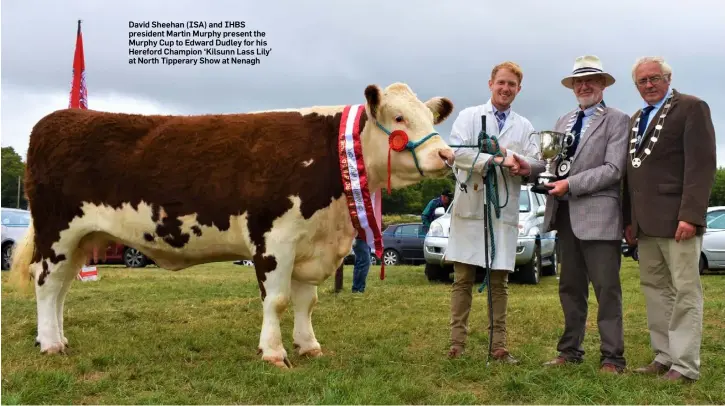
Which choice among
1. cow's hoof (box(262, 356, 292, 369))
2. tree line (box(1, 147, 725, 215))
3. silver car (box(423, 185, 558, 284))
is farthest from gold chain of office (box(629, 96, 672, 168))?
tree line (box(1, 147, 725, 215))

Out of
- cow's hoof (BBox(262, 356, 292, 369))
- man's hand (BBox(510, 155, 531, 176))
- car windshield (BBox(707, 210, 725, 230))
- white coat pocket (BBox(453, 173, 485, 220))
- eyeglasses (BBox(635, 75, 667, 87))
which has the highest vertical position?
eyeglasses (BBox(635, 75, 667, 87))

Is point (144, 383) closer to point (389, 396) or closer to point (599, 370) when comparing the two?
point (389, 396)

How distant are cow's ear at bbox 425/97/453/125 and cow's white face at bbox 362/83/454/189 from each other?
34 centimetres

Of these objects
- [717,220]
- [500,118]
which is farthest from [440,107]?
[717,220]

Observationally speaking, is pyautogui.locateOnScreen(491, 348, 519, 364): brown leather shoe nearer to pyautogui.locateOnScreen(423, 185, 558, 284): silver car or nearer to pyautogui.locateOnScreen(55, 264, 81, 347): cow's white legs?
pyautogui.locateOnScreen(55, 264, 81, 347): cow's white legs

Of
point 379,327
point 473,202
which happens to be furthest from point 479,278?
point 473,202

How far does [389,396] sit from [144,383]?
1779 millimetres

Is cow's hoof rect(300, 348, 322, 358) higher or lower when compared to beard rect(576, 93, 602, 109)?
lower

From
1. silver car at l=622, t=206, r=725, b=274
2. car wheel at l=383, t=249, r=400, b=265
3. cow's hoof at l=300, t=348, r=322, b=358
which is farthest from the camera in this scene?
car wheel at l=383, t=249, r=400, b=265

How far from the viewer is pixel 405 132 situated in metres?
4.90

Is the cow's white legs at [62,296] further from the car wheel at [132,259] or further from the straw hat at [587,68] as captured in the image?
the car wheel at [132,259]

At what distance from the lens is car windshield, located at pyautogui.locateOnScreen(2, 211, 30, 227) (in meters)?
16.1

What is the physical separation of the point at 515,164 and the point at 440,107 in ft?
3.45

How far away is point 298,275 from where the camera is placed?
5.11 meters
